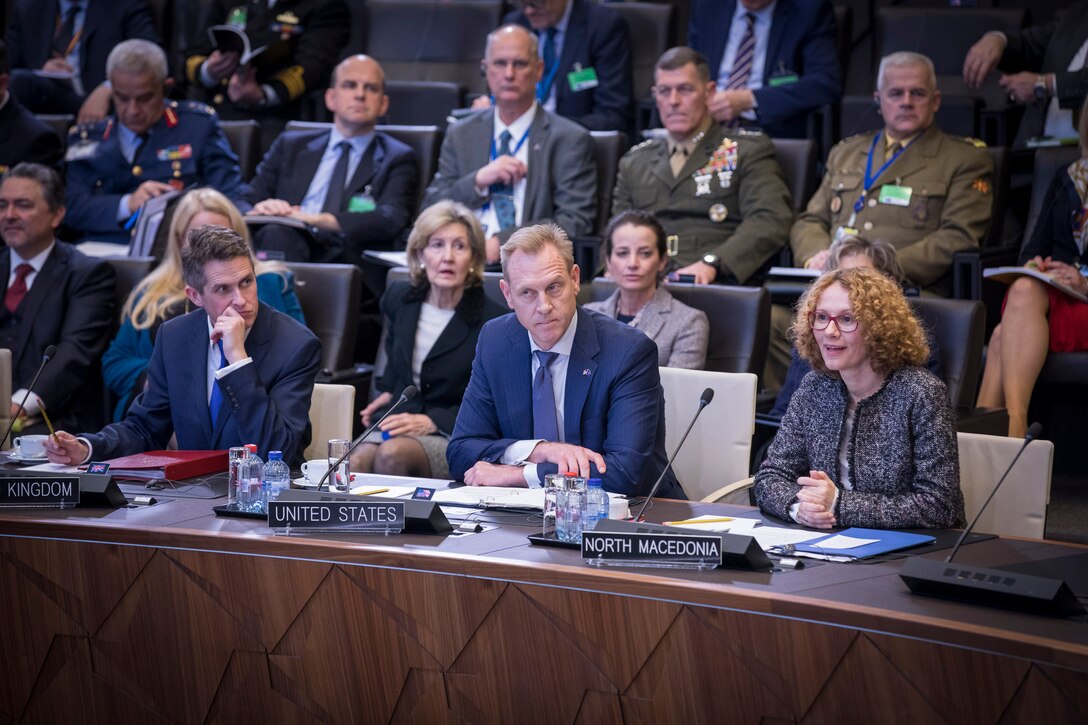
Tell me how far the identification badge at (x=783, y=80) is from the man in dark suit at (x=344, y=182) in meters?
1.59

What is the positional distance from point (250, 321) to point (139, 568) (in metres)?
0.98

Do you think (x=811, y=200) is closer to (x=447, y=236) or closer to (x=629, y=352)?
(x=447, y=236)

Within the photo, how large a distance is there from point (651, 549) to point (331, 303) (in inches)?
96.4

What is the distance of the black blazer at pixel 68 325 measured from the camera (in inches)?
184

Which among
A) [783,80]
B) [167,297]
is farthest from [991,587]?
[783,80]

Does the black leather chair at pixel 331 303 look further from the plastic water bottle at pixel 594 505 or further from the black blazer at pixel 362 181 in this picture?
the plastic water bottle at pixel 594 505

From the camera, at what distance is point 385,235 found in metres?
5.54

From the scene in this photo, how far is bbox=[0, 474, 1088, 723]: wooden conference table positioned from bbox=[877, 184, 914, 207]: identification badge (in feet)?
7.99

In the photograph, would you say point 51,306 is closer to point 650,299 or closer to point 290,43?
point 650,299

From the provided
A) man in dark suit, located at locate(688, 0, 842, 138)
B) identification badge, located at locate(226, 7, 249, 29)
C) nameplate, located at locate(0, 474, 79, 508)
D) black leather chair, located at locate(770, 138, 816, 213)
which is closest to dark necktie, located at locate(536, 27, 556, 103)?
man in dark suit, located at locate(688, 0, 842, 138)

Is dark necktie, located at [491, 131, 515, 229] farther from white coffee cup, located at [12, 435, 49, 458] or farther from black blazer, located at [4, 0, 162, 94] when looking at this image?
black blazer, located at [4, 0, 162, 94]

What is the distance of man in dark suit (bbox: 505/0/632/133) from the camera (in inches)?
235

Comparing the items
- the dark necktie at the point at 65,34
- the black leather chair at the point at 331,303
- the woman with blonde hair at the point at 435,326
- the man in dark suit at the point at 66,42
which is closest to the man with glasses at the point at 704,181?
the woman with blonde hair at the point at 435,326

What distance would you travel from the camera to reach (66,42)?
7.05 m
